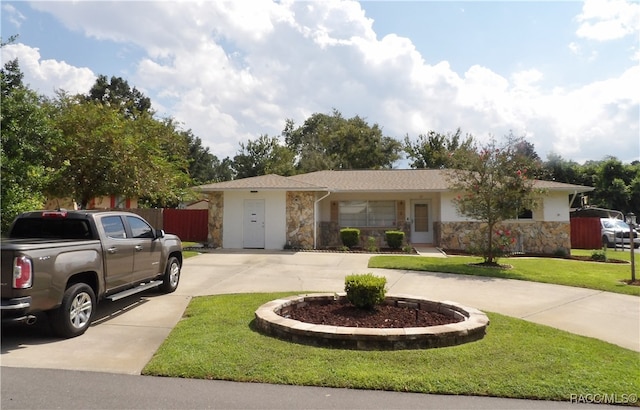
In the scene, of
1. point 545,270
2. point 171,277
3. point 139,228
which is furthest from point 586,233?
point 139,228

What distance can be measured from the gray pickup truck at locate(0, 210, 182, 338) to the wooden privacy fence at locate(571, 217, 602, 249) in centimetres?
2154

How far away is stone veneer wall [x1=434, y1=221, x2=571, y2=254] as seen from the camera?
18.4 meters

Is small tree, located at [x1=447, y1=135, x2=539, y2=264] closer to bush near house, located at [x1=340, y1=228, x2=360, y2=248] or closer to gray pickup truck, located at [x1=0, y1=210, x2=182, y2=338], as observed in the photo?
bush near house, located at [x1=340, y1=228, x2=360, y2=248]

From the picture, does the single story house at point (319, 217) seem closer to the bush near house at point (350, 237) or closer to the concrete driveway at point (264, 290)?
the bush near house at point (350, 237)

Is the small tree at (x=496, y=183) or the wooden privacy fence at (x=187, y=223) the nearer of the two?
the small tree at (x=496, y=183)

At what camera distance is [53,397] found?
3.89 m

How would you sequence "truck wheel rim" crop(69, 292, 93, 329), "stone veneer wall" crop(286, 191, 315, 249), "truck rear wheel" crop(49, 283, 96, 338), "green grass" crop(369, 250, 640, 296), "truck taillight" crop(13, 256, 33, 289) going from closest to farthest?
"truck taillight" crop(13, 256, 33, 289)
"truck rear wheel" crop(49, 283, 96, 338)
"truck wheel rim" crop(69, 292, 93, 329)
"green grass" crop(369, 250, 640, 296)
"stone veneer wall" crop(286, 191, 315, 249)

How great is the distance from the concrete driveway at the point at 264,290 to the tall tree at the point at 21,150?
3.32 metres

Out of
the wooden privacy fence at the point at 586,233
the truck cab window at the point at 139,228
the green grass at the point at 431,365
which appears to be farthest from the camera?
the wooden privacy fence at the point at 586,233

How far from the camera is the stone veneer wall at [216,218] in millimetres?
18250

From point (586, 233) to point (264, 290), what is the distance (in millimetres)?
19873

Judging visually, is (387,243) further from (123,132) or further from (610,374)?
(610,374)

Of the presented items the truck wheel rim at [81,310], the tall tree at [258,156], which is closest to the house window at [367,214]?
the truck wheel rim at [81,310]
